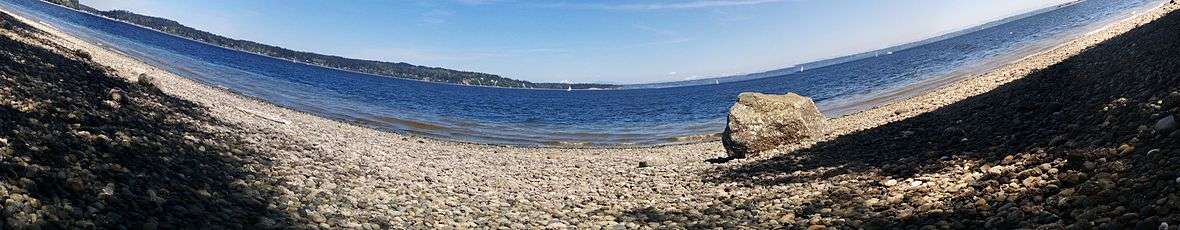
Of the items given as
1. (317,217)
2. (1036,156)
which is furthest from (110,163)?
(1036,156)

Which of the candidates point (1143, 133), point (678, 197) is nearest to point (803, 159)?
point (678, 197)

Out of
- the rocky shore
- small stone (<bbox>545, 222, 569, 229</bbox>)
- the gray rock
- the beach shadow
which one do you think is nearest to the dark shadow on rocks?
the rocky shore

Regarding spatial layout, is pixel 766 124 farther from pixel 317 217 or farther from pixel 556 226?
pixel 317 217

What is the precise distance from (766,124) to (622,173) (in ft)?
21.6

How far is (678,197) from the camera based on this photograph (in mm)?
16125

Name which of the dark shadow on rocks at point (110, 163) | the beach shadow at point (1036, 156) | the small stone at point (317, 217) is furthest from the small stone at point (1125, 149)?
the dark shadow on rocks at point (110, 163)

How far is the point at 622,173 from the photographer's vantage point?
73.4ft

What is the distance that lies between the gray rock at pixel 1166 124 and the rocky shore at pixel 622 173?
4 cm

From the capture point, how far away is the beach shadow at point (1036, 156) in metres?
7.75

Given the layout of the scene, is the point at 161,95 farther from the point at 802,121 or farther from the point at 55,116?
the point at 802,121

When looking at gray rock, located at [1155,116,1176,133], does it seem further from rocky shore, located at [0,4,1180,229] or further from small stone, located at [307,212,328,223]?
small stone, located at [307,212,328,223]

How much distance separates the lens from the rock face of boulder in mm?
23562

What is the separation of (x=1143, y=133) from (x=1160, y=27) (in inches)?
714

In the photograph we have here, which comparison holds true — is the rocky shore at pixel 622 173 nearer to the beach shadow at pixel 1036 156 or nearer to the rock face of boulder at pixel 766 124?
the beach shadow at pixel 1036 156
